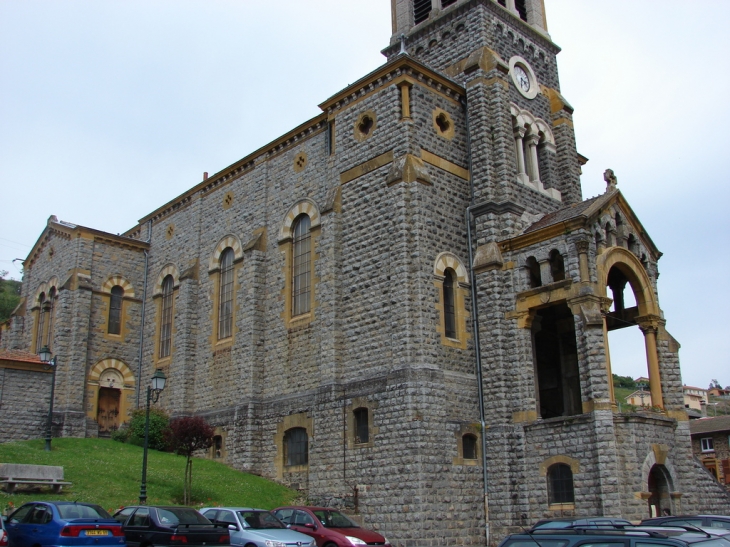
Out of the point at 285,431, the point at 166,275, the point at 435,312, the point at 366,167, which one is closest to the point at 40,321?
the point at 166,275

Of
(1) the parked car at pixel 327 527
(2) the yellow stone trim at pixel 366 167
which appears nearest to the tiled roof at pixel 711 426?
(2) the yellow stone trim at pixel 366 167

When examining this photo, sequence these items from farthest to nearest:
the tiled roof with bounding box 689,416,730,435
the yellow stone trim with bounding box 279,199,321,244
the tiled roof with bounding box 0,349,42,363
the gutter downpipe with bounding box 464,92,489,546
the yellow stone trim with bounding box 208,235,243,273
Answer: the tiled roof with bounding box 689,416,730,435, the yellow stone trim with bounding box 208,235,243,273, the tiled roof with bounding box 0,349,42,363, the yellow stone trim with bounding box 279,199,321,244, the gutter downpipe with bounding box 464,92,489,546

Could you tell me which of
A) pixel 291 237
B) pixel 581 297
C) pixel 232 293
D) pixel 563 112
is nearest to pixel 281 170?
pixel 291 237

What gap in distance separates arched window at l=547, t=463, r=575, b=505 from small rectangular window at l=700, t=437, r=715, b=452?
31166 mm

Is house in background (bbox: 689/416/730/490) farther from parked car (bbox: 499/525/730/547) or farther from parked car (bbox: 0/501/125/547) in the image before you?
parked car (bbox: 499/525/730/547)

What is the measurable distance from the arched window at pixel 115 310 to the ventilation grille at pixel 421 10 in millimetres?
19645

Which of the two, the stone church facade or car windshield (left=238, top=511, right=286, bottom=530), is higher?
the stone church facade

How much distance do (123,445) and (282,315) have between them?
913cm

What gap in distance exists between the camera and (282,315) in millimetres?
28766

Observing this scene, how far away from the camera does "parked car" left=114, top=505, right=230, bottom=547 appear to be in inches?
612

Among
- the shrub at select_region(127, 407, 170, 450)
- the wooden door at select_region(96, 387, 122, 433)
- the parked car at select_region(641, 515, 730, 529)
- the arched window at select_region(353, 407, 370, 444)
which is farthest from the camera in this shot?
the wooden door at select_region(96, 387, 122, 433)

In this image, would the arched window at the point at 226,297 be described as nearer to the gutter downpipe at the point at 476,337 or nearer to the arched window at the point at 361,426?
the arched window at the point at 361,426

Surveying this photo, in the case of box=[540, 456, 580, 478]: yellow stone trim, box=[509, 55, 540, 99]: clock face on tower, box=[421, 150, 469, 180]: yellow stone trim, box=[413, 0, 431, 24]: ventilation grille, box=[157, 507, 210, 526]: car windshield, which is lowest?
box=[157, 507, 210, 526]: car windshield

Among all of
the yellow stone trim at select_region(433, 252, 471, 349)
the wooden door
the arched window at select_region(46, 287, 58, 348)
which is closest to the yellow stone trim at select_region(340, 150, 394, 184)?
the yellow stone trim at select_region(433, 252, 471, 349)
